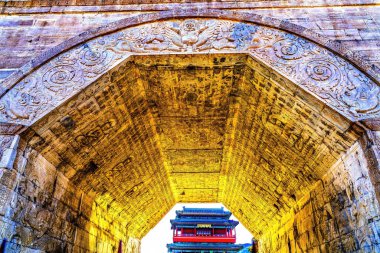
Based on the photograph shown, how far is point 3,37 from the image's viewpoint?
191 inches

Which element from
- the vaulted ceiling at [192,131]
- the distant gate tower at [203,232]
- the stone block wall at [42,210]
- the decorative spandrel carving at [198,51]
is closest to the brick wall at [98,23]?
the decorative spandrel carving at [198,51]

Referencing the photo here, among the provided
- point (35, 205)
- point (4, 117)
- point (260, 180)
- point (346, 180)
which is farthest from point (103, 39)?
point (260, 180)

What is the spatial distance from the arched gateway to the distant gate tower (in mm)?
20856

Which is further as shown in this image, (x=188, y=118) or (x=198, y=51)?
(x=188, y=118)

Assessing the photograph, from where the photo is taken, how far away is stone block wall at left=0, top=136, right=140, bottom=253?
143 inches

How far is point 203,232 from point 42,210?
82.4 feet

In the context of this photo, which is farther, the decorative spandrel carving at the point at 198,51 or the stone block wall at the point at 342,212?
the decorative spandrel carving at the point at 198,51

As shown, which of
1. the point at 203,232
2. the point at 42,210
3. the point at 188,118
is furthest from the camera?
the point at 203,232

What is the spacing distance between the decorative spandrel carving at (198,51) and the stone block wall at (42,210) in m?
0.78

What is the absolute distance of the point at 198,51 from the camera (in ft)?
14.6

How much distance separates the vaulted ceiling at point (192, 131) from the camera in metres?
4.35

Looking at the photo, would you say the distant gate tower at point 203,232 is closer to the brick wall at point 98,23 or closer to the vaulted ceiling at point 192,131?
the vaulted ceiling at point 192,131

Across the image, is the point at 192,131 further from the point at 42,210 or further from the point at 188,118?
the point at 42,210

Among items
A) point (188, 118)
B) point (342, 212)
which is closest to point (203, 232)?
point (188, 118)
